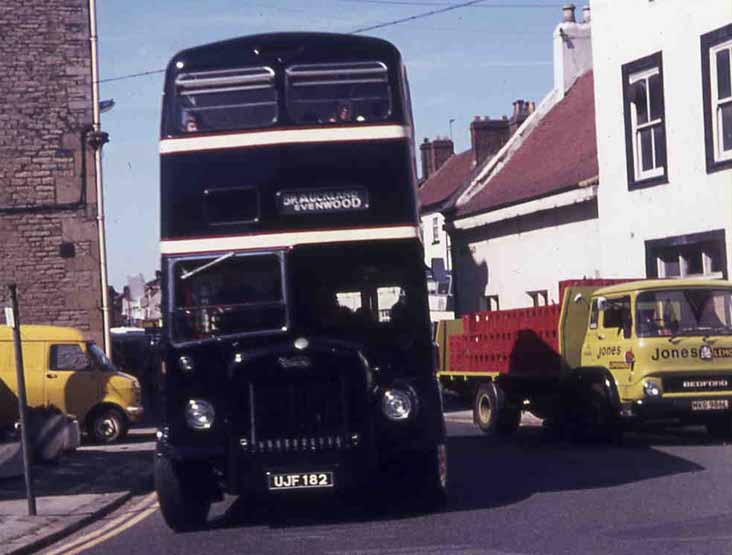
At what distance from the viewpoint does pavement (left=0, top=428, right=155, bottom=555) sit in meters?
13.6

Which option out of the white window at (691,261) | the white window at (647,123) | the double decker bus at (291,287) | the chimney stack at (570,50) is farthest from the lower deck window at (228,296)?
the chimney stack at (570,50)

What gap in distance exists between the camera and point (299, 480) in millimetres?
12758

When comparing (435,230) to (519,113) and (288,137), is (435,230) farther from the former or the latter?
(288,137)

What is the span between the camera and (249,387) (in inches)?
508

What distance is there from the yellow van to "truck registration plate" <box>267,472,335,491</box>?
1392cm

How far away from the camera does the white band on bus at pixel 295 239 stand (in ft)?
43.4

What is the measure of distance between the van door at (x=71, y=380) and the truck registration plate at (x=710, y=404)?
38.2ft

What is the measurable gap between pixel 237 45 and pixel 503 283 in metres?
23.4

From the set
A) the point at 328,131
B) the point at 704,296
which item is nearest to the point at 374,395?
the point at 328,131

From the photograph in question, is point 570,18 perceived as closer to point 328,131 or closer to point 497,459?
point 497,459

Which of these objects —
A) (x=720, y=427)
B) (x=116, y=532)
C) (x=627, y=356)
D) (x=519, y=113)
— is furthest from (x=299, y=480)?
(x=519, y=113)

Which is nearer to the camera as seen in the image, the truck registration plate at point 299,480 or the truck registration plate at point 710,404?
the truck registration plate at point 299,480

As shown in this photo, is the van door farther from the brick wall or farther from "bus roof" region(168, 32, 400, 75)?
"bus roof" region(168, 32, 400, 75)

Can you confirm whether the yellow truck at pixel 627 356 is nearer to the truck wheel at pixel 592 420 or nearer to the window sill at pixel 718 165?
the truck wheel at pixel 592 420
